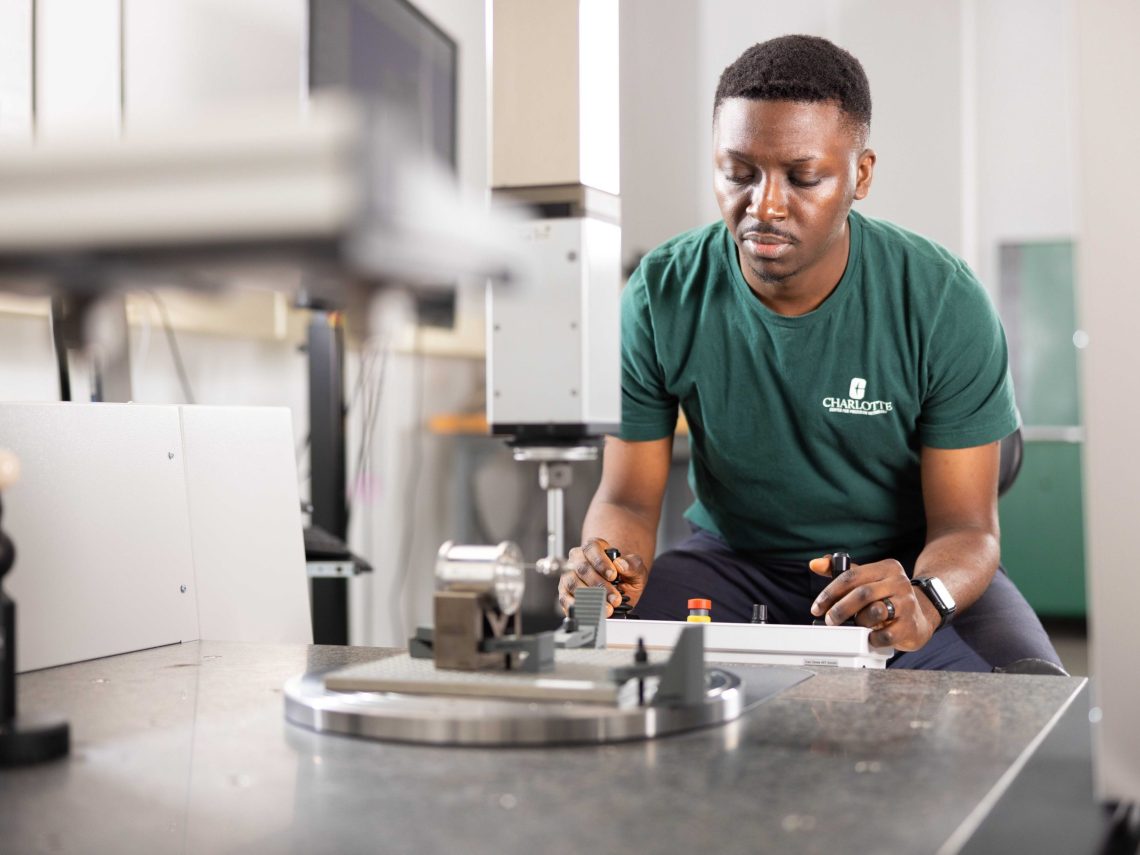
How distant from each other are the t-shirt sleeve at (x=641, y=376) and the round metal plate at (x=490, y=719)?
1056mm

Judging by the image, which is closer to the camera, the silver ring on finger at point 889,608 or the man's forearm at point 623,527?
the silver ring on finger at point 889,608

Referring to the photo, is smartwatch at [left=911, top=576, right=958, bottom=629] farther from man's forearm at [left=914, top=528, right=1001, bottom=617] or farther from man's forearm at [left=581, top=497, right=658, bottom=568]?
man's forearm at [left=581, top=497, right=658, bottom=568]

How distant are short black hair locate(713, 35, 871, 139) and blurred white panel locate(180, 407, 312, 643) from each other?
74 centimetres

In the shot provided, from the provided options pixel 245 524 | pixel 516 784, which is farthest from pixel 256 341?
pixel 516 784

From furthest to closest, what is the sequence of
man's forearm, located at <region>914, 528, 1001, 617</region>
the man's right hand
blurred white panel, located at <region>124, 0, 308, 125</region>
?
blurred white panel, located at <region>124, 0, 308, 125</region> → man's forearm, located at <region>914, 528, 1001, 617</region> → the man's right hand

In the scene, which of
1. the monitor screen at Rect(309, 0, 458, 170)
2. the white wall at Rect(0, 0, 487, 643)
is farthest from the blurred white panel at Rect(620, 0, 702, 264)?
the monitor screen at Rect(309, 0, 458, 170)

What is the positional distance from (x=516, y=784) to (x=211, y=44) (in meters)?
2.05

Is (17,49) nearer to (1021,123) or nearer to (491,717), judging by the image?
(491,717)

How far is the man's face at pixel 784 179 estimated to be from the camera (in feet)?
5.13

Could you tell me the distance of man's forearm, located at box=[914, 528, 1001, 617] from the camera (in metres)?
1.53

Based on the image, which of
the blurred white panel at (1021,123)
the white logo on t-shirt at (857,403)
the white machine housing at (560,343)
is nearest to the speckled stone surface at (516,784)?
the white machine housing at (560,343)

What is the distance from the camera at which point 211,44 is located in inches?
92.1

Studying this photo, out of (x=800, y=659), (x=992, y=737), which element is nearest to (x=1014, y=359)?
(x=800, y=659)

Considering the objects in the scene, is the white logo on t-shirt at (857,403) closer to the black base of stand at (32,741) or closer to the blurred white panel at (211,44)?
the blurred white panel at (211,44)
